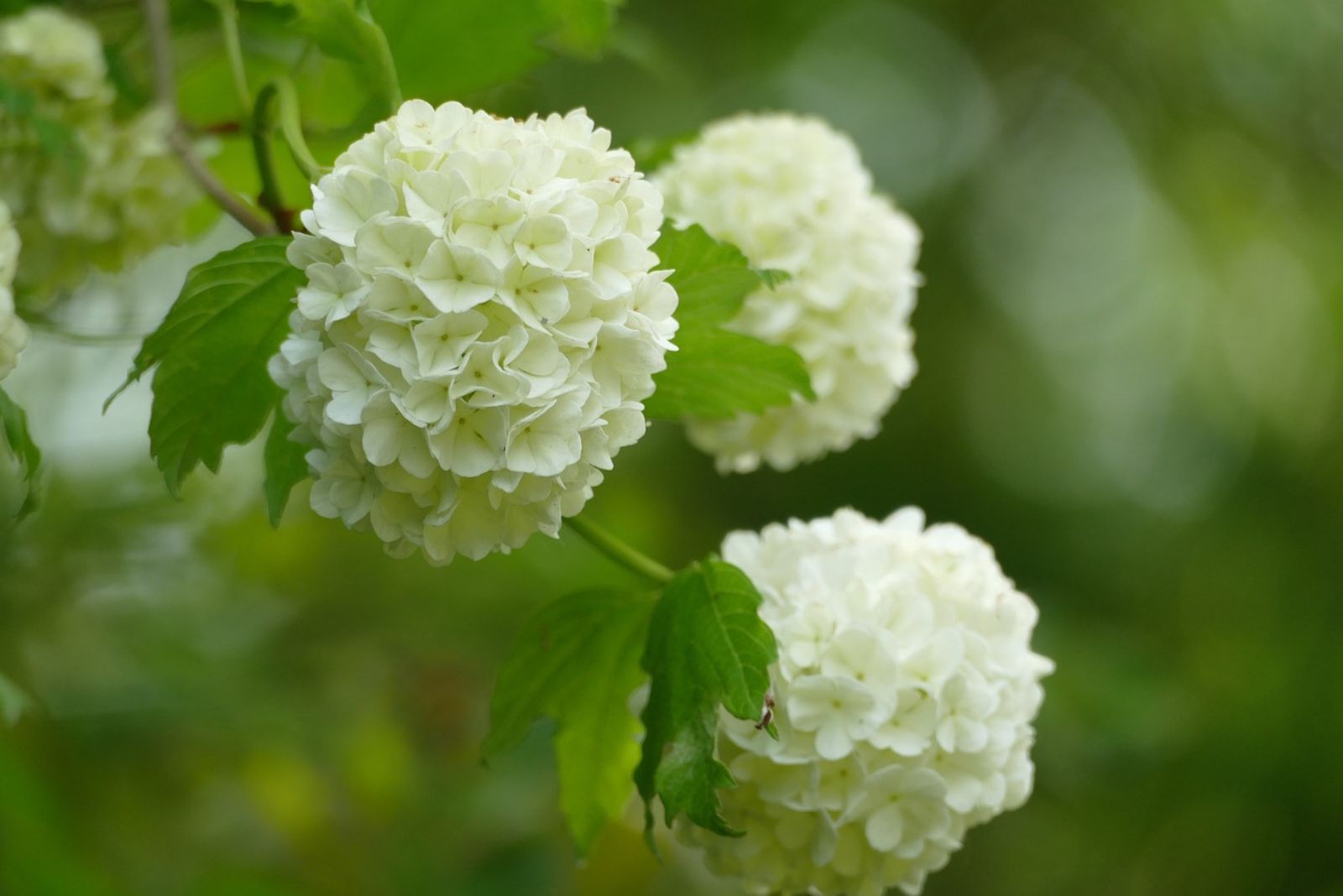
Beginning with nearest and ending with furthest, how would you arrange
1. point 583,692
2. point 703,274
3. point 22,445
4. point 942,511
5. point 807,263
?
point 22,445, point 703,274, point 583,692, point 807,263, point 942,511

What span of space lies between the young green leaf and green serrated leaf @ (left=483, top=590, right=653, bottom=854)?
17 centimetres

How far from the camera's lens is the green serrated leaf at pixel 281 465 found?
90 centimetres

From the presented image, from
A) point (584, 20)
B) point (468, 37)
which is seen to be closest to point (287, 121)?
point (468, 37)

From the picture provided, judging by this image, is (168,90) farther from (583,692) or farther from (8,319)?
(583,692)

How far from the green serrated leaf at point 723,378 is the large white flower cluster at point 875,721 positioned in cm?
12

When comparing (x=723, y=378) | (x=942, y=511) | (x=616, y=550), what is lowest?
(x=942, y=511)

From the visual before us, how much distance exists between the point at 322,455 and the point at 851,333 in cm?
63

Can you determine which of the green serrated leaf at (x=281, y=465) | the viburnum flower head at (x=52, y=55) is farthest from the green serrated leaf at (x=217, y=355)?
the viburnum flower head at (x=52, y=55)

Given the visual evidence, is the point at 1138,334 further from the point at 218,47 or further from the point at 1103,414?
the point at 218,47

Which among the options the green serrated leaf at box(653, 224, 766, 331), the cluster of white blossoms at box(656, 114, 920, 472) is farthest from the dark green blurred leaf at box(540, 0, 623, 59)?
the green serrated leaf at box(653, 224, 766, 331)

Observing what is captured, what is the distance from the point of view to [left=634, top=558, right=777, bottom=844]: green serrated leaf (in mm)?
832

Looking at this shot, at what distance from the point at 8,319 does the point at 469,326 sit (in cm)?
31

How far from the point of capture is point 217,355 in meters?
0.92

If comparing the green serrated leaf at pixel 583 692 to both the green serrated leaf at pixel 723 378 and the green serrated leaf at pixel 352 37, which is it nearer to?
the green serrated leaf at pixel 723 378
